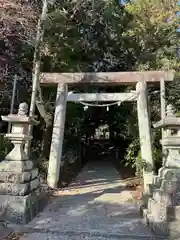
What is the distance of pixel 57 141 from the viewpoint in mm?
7812

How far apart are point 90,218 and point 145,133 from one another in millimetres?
3449

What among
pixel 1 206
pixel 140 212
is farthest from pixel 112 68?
pixel 1 206

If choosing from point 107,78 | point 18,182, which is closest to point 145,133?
point 107,78

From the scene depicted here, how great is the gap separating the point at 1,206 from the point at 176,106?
504 cm

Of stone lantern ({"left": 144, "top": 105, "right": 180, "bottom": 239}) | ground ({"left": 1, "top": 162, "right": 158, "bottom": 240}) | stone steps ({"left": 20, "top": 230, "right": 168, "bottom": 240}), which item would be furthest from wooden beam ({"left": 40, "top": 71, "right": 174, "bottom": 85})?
stone steps ({"left": 20, "top": 230, "right": 168, "bottom": 240})

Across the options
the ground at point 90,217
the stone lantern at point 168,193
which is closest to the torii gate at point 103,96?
the ground at point 90,217

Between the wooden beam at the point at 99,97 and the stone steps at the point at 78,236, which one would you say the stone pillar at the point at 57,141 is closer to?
the wooden beam at the point at 99,97

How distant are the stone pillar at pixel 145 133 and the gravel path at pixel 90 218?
88 centimetres

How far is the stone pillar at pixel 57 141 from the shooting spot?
7.71m

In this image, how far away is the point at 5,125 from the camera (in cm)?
1207

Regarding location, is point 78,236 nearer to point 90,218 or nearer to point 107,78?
point 90,218

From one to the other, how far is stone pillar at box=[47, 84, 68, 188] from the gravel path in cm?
55

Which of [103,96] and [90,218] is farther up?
[103,96]

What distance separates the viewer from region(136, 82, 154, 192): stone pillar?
24.3ft
